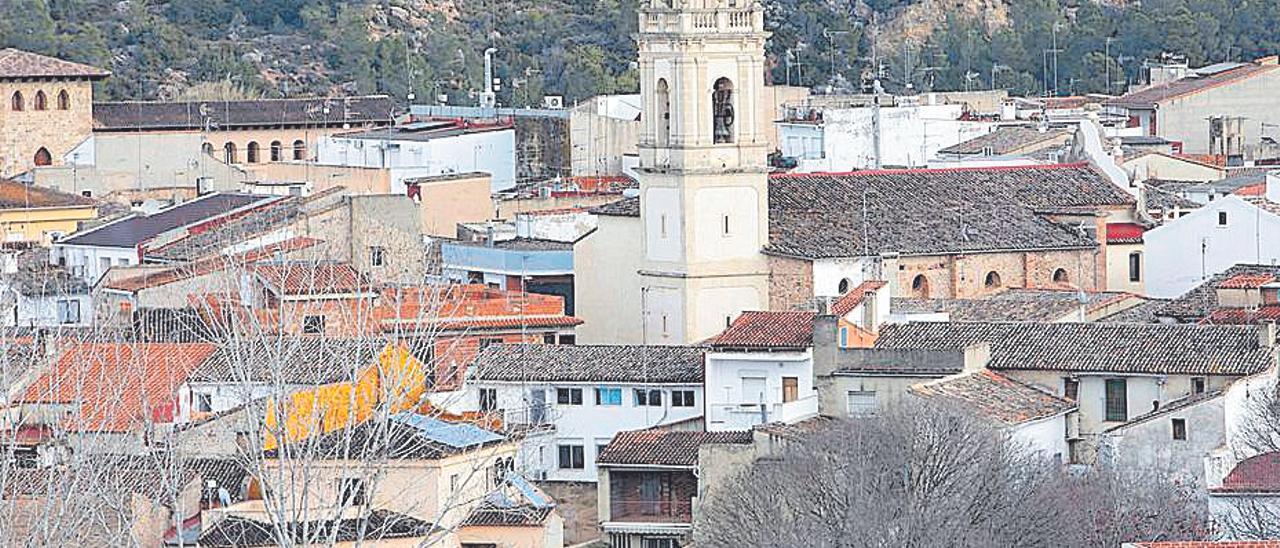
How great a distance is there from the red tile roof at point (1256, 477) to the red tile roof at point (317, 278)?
11.6 m

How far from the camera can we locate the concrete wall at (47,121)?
262ft

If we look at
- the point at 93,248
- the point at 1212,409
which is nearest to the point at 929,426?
the point at 1212,409

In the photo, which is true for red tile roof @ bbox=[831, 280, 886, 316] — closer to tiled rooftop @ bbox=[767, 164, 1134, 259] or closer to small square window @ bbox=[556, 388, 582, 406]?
small square window @ bbox=[556, 388, 582, 406]

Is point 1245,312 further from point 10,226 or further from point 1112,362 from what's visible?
point 10,226

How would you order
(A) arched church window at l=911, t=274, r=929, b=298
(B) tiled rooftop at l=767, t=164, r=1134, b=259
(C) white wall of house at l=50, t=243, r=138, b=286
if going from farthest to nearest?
(C) white wall of house at l=50, t=243, r=138, b=286 < (A) arched church window at l=911, t=274, r=929, b=298 < (B) tiled rooftop at l=767, t=164, r=1134, b=259

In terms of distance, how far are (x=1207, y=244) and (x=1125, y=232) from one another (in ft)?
4.52

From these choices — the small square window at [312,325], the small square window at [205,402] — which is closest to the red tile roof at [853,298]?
the small square window at [312,325]

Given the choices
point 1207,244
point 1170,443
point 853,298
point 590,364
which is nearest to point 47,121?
point 1207,244

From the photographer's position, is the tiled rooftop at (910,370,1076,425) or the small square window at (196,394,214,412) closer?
the tiled rooftop at (910,370,1076,425)

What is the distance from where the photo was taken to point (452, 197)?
64.3 m

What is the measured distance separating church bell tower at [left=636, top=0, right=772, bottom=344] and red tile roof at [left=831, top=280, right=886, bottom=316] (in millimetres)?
4948

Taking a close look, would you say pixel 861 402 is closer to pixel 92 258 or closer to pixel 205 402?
pixel 205 402

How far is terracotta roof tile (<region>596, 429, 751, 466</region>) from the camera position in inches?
1668

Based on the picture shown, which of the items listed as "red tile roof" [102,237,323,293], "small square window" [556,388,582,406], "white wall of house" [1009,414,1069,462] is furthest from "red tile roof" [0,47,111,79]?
"white wall of house" [1009,414,1069,462]
